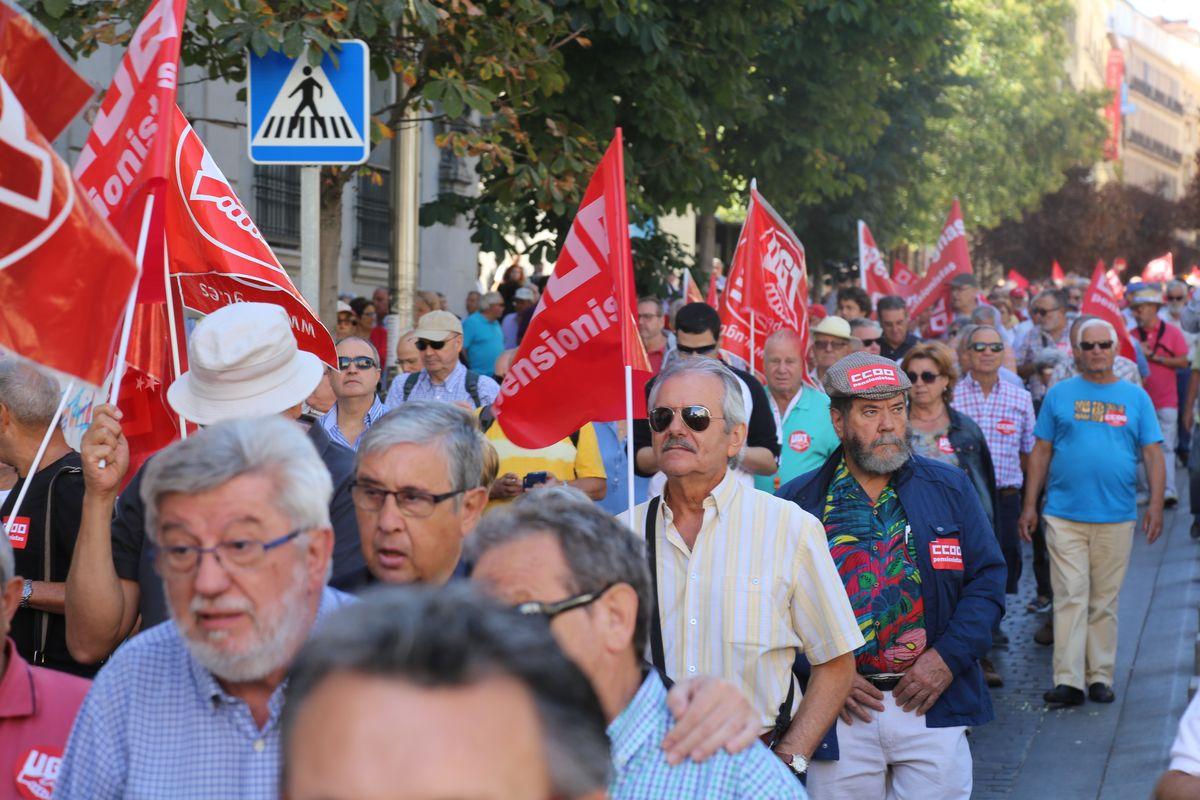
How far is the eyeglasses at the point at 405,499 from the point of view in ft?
13.4

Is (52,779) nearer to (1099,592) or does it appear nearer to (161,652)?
(161,652)

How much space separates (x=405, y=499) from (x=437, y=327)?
5.32 m

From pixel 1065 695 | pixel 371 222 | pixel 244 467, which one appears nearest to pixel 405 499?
pixel 244 467

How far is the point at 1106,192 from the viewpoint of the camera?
6191 cm

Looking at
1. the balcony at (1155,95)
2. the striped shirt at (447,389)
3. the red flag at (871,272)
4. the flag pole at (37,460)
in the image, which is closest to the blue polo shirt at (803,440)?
the striped shirt at (447,389)

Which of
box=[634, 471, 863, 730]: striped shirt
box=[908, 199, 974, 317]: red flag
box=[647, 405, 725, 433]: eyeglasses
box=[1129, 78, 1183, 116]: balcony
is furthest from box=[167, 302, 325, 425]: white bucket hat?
Answer: box=[1129, 78, 1183, 116]: balcony

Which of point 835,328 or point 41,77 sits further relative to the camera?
point 835,328

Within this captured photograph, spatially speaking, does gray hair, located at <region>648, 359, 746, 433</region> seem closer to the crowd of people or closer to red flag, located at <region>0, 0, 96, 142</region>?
the crowd of people

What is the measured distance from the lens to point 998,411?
34.5ft

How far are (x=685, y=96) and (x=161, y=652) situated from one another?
461 inches

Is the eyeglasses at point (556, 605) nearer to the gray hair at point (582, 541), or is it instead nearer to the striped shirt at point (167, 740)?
the gray hair at point (582, 541)

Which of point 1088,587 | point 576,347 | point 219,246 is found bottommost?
point 1088,587

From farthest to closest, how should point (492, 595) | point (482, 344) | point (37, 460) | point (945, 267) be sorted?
point (945, 267) → point (482, 344) → point (37, 460) → point (492, 595)

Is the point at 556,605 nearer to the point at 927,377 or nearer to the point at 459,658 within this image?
the point at 459,658
